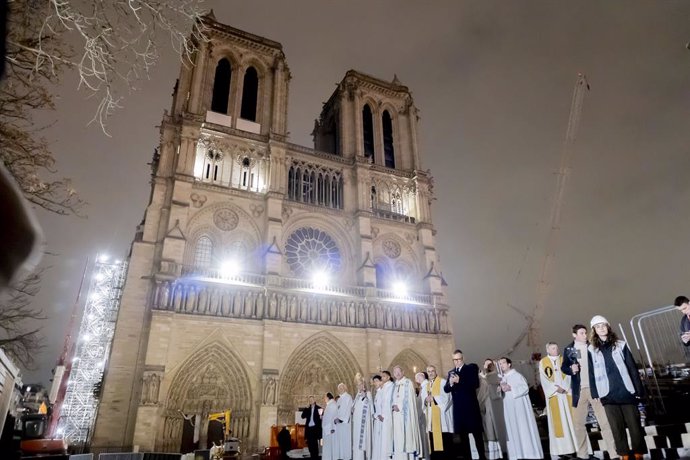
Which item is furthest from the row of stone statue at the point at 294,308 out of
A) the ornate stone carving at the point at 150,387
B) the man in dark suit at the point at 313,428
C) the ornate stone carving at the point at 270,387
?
the man in dark suit at the point at 313,428

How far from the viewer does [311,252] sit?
72.6 ft

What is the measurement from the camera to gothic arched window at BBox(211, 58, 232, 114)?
24234 mm

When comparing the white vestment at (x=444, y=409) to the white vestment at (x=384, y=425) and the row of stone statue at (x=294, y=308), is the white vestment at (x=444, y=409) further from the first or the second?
the row of stone statue at (x=294, y=308)

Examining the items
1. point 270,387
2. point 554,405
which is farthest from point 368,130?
point 554,405

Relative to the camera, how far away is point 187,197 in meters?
19.7

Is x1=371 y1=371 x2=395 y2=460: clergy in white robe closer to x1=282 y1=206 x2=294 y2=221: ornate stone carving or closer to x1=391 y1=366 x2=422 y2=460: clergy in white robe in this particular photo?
x1=391 y1=366 x2=422 y2=460: clergy in white robe


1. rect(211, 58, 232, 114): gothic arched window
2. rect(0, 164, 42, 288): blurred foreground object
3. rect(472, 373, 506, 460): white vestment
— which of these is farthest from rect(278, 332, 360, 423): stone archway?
rect(0, 164, 42, 288): blurred foreground object

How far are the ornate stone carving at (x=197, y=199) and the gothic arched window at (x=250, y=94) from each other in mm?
6467

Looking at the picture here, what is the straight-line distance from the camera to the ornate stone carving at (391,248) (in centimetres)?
2398

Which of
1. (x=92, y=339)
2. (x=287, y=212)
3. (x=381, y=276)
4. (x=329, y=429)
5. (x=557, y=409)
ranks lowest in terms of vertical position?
(x=329, y=429)

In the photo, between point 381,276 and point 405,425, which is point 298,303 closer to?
point 381,276

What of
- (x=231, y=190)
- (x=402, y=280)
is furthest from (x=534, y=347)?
(x=231, y=190)

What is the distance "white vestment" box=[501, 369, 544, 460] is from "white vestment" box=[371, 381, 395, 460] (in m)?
2.20

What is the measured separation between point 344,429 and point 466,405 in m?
4.31
